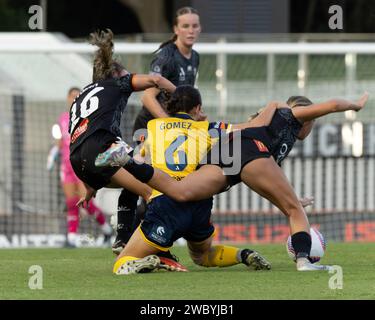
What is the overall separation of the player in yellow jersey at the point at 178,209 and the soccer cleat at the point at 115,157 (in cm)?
40

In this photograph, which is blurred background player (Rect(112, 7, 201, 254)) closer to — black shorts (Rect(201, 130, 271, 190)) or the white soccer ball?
black shorts (Rect(201, 130, 271, 190))

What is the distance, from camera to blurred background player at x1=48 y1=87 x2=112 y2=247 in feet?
48.7

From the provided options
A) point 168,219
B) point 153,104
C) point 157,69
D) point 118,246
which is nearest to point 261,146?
point 168,219

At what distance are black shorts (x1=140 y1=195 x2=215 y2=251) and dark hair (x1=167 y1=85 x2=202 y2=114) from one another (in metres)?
0.74

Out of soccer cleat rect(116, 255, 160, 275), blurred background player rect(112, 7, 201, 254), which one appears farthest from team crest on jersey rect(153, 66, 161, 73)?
soccer cleat rect(116, 255, 160, 275)

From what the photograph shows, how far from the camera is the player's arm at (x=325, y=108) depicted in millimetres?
9445

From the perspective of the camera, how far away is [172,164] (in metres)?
9.80

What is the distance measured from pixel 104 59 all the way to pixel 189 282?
A: 218 centimetres

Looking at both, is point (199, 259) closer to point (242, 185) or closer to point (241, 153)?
point (241, 153)

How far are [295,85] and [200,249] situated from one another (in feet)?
27.2

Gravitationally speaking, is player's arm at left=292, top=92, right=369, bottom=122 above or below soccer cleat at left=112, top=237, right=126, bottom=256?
above

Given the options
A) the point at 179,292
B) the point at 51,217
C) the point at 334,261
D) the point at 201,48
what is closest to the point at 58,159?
the point at 51,217

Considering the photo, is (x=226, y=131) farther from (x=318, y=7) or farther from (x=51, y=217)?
(x=318, y=7)

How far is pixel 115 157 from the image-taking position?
9.44 m
